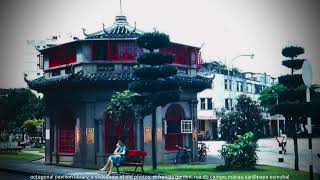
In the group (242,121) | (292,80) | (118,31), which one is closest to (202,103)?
(242,121)

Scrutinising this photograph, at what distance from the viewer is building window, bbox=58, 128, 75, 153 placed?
25.9 meters

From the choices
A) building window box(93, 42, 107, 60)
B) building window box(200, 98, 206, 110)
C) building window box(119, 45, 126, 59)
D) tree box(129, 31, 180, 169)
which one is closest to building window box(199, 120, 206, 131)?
building window box(200, 98, 206, 110)

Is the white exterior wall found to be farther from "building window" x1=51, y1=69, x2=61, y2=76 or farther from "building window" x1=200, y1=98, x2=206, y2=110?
"building window" x1=51, y1=69, x2=61, y2=76

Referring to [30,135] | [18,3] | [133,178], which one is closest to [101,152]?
[133,178]

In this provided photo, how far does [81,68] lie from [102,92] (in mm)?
2010

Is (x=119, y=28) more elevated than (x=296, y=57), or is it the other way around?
(x=119, y=28)

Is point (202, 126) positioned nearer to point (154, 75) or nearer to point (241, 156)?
point (241, 156)

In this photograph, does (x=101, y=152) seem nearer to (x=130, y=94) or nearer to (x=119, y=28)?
(x=130, y=94)

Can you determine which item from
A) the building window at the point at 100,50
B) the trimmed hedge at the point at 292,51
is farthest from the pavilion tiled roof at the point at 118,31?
the trimmed hedge at the point at 292,51

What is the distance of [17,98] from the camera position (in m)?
33.3

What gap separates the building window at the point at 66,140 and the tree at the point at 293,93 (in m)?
13.0

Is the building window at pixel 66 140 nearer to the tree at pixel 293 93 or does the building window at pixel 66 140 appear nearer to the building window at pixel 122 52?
the building window at pixel 122 52

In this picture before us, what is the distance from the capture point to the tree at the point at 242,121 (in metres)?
36.6

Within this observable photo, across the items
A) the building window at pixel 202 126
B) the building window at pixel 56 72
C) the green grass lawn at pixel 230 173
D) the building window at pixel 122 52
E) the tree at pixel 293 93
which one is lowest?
the green grass lawn at pixel 230 173
